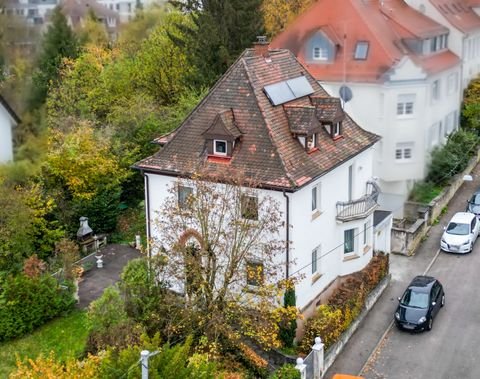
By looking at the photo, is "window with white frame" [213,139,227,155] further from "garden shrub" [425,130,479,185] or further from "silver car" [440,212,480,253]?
"garden shrub" [425,130,479,185]

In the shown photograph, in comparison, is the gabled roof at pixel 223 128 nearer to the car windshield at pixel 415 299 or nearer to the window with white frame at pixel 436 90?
the car windshield at pixel 415 299

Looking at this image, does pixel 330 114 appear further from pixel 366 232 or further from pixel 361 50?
pixel 361 50

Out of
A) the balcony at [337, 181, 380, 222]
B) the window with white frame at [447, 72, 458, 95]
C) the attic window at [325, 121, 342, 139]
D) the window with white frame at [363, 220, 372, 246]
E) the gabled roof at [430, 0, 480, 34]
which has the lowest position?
the window with white frame at [363, 220, 372, 246]

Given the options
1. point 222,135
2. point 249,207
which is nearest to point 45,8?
point 222,135

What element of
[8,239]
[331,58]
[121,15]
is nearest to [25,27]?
[121,15]

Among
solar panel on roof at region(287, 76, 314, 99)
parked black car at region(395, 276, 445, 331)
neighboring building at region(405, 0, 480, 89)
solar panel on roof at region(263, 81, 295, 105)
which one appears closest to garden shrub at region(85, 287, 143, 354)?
solar panel on roof at region(263, 81, 295, 105)

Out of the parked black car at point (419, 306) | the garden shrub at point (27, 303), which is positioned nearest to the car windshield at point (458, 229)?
the parked black car at point (419, 306)
